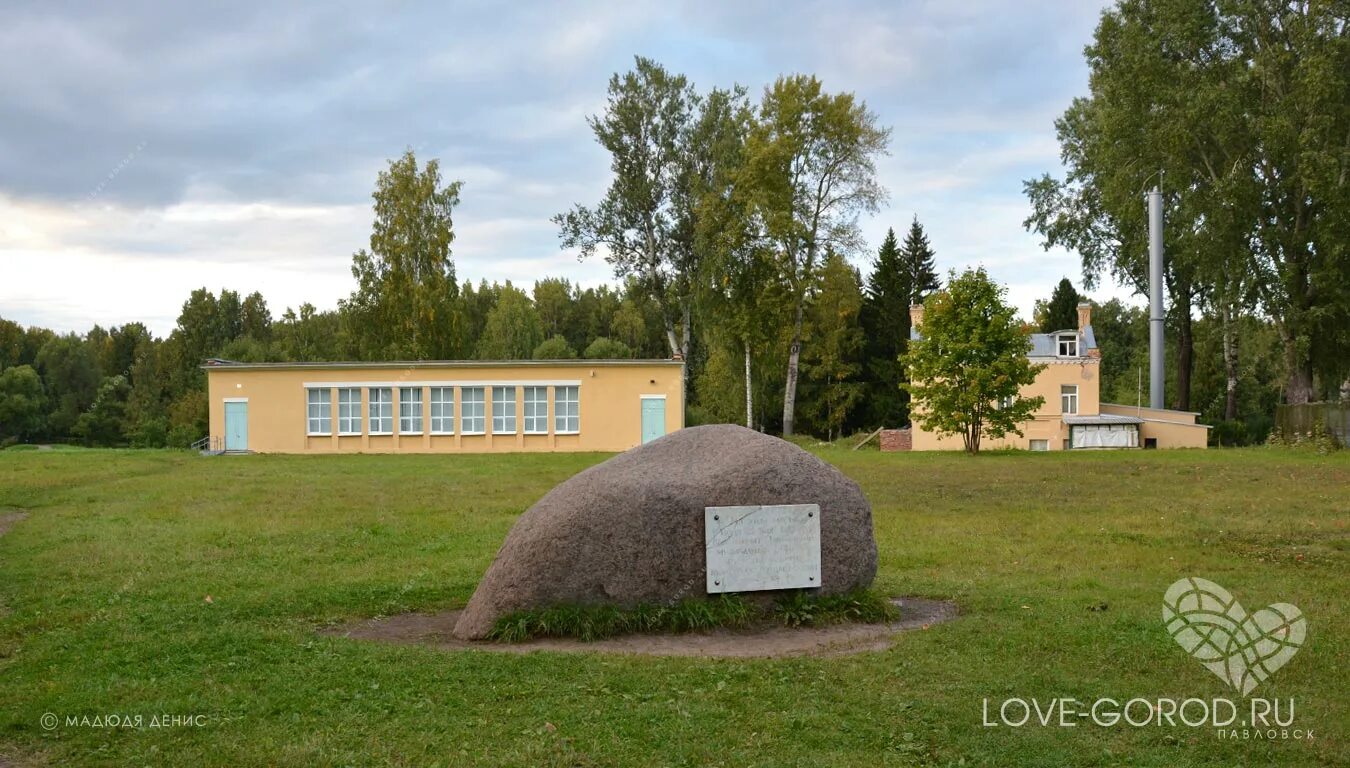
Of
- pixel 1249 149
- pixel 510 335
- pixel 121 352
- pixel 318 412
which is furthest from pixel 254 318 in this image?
pixel 1249 149

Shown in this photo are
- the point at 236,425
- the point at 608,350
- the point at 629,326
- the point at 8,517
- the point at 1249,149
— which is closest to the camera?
the point at 8,517

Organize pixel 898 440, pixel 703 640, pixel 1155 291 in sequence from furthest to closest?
pixel 898 440 < pixel 1155 291 < pixel 703 640

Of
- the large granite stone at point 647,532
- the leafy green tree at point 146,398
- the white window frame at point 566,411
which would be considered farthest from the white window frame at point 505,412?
the leafy green tree at point 146,398

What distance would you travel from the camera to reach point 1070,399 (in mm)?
48156

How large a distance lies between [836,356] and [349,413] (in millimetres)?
27041

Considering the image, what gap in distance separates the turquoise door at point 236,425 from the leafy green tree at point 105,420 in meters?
39.3

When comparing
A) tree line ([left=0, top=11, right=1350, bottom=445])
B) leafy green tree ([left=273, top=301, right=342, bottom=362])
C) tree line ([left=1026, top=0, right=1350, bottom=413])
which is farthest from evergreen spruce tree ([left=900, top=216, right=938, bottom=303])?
leafy green tree ([left=273, top=301, right=342, bottom=362])

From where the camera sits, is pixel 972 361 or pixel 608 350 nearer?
pixel 972 361

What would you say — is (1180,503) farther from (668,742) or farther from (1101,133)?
(1101,133)

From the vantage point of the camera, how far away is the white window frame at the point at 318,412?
137 ft

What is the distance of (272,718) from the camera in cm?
636

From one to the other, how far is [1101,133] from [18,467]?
40503 millimetres

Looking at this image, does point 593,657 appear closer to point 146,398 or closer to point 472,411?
point 472,411

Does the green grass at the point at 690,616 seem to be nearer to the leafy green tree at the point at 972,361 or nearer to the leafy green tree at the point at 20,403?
the leafy green tree at the point at 972,361
